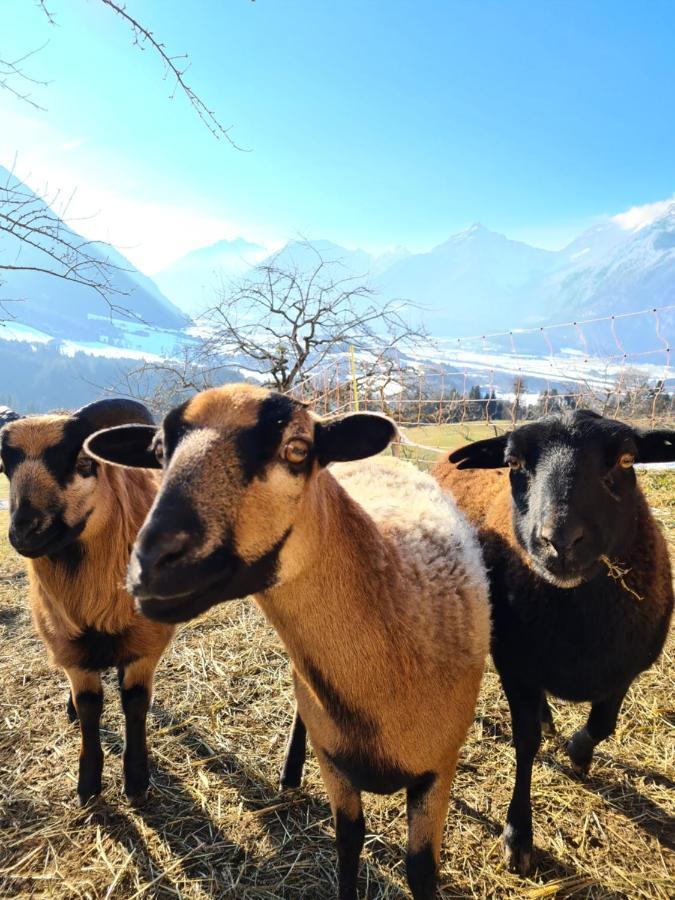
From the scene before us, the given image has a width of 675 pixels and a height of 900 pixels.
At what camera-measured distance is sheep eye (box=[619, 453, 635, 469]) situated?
8.67 ft

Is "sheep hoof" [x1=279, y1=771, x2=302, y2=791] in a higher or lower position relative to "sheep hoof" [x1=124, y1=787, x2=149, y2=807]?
higher

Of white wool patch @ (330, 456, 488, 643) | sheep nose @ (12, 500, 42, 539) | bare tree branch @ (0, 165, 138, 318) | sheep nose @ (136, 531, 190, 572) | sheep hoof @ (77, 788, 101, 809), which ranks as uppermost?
bare tree branch @ (0, 165, 138, 318)

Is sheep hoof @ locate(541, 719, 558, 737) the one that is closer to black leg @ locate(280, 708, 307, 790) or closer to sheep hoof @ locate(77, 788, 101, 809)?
black leg @ locate(280, 708, 307, 790)

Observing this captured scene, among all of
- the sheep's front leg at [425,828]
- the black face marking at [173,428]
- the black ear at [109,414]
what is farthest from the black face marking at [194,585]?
the black ear at [109,414]

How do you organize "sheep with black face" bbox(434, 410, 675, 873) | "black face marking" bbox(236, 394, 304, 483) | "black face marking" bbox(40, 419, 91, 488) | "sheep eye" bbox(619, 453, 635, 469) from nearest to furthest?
"black face marking" bbox(236, 394, 304, 483) < "sheep with black face" bbox(434, 410, 675, 873) < "sheep eye" bbox(619, 453, 635, 469) < "black face marking" bbox(40, 419, 91, 488)

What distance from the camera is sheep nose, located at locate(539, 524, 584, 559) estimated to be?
91.0 inches

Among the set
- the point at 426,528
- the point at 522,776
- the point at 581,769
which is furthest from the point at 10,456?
the point at 581,769

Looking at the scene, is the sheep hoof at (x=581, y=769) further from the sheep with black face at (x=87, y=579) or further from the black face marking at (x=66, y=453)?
the black face marking at (x=66, y=453)

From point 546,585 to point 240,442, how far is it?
205 cm

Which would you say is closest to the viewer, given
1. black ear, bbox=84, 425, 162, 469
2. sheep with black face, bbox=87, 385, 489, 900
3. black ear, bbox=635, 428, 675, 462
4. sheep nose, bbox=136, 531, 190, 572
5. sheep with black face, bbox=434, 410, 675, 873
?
sheep nose, bbox=136, 531, 190, 572

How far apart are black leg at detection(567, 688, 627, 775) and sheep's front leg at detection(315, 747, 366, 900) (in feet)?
5.13

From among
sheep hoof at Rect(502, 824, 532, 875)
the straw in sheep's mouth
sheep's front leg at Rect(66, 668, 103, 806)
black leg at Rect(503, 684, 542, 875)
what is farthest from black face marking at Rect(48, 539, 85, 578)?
the straw in sheep's mouth

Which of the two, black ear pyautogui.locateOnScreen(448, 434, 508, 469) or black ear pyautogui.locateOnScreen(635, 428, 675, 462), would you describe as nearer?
black ear pyautogui.locateOnScreen(635, 428, 675, 462)

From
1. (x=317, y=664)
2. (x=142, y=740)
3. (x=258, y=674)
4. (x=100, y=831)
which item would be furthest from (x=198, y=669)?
(x=317, y=664)
